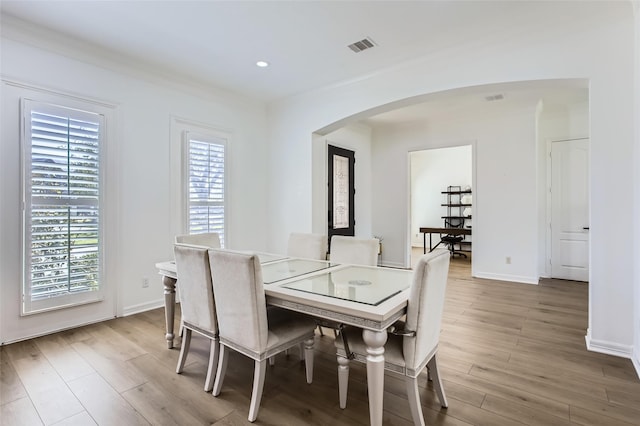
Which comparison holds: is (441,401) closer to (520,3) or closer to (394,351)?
(394,351)

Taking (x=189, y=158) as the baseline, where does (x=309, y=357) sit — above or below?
below

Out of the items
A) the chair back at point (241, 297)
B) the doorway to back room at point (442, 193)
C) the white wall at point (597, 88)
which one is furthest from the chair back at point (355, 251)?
the doorway to back room at point (442, 193)

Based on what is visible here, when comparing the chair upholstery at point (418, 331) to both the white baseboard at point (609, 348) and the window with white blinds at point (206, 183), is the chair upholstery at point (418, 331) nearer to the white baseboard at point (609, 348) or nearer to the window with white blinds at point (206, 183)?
the white baseboard at point (609, 348)

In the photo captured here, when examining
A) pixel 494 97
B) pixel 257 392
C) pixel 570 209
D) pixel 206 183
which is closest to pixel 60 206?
pixel 206 183

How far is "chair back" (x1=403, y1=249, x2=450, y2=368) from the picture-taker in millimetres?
1590

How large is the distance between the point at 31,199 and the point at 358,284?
2967 mm

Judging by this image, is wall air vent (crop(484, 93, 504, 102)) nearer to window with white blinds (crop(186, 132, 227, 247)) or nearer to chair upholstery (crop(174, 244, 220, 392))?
window with white blinds (crop(186, 132, 227, 247))

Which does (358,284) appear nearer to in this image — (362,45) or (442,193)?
(362,45)

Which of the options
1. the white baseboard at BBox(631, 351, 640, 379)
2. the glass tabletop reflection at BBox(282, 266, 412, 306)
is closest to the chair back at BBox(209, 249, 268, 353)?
the glass tabletop reflection at BBox(282, 266, 412, 306)

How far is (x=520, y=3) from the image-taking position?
2488mm

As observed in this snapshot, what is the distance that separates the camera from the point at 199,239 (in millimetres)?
3109

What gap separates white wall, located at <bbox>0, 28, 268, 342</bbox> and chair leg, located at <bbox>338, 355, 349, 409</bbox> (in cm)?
274

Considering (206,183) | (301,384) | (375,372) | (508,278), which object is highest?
(206,183)

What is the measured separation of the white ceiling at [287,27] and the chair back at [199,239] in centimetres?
186
